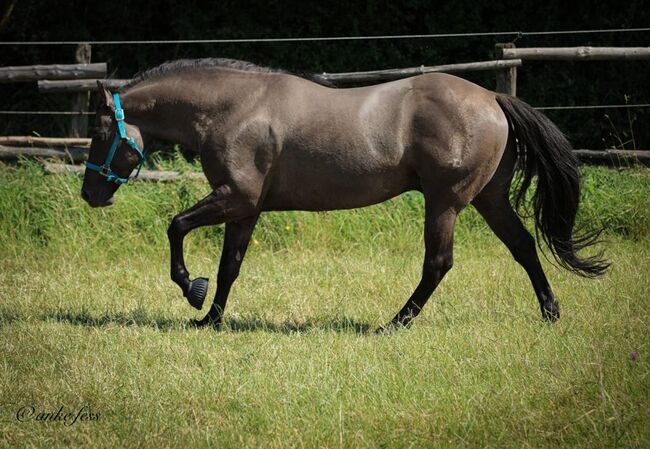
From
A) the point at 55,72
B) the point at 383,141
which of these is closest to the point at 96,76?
the point at 55,72

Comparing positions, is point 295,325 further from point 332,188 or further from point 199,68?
point 199,68

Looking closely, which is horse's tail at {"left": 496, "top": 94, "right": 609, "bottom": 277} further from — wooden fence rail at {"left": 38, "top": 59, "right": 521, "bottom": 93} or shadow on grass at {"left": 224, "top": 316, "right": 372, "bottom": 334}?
wooden fence rail at {"left": 38, "top": 59, "right": 521, "bottom": 93}

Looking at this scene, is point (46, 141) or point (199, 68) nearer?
point (199, 68)

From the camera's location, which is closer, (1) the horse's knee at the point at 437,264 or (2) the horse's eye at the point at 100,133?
(1) the horse's knee at the point at 437,264

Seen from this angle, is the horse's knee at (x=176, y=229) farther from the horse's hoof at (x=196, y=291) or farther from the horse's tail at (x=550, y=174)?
the horse's tail at (x=550, y=174)

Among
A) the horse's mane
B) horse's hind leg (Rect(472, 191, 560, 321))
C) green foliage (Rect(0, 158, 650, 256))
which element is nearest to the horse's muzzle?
the horse's mane

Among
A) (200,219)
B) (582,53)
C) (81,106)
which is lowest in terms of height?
(81,106)

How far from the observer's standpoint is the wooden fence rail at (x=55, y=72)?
33.3 ft

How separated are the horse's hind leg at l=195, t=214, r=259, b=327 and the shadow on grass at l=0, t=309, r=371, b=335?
0.46 ft

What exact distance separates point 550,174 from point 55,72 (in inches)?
244

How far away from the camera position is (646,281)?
22.3 feet

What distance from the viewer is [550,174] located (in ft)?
20.8

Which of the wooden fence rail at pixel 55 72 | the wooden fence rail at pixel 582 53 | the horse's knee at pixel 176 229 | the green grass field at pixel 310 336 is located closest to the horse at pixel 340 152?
the horse's knee at pixel 176 229

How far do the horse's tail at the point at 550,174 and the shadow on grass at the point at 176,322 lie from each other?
1520mm
